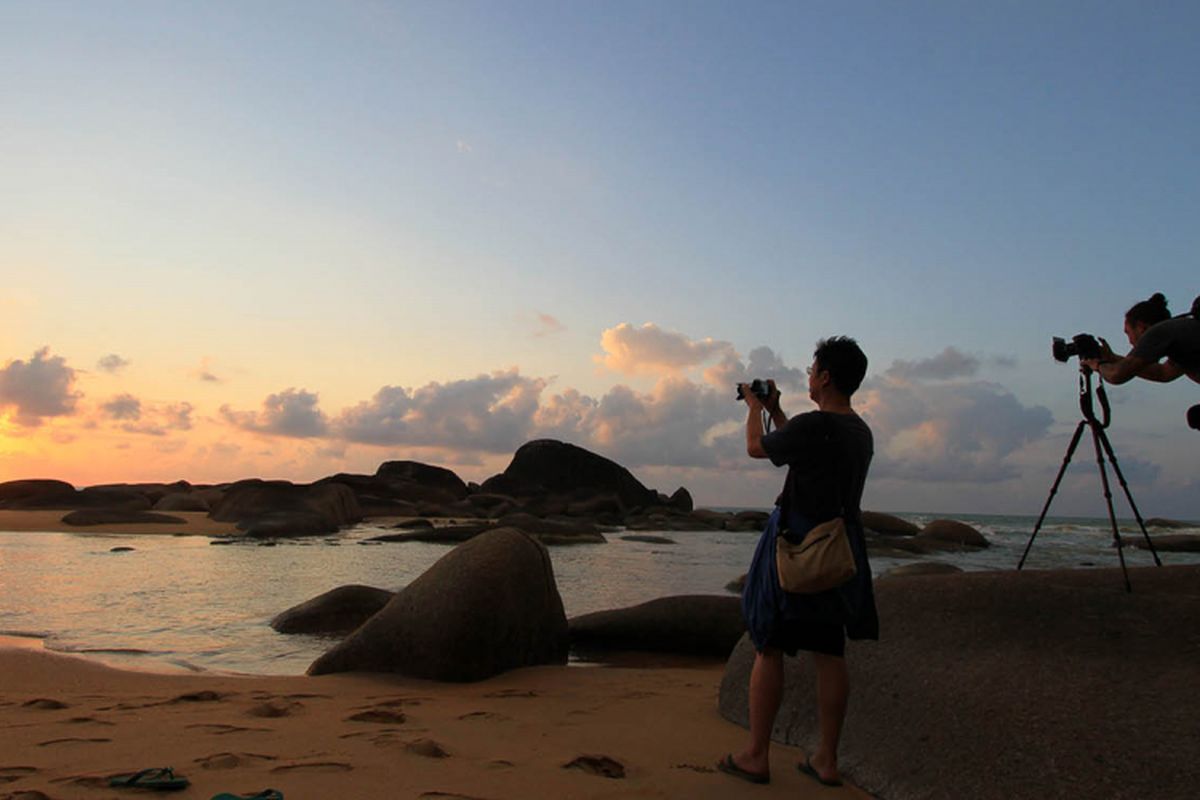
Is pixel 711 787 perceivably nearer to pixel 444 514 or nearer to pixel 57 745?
pixel 57 745

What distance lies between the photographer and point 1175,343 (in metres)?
3.81

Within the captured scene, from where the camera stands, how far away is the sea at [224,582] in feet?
22.0

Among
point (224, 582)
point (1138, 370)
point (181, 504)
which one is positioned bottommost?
point (224, 582)

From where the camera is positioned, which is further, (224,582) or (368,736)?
(224,582)

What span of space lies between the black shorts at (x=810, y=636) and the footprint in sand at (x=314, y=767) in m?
1.72

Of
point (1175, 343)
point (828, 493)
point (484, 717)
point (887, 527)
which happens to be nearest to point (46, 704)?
point (484, 717)

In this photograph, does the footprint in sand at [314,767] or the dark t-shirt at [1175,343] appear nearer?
the footprint in sand at [314,767]

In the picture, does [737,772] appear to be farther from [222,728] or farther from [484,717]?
[222,728]

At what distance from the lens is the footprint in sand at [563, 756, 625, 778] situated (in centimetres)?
328

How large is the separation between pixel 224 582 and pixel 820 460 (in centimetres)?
962

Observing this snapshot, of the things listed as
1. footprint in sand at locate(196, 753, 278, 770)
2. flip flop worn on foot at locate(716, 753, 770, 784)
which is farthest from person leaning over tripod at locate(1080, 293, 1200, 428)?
footprint in sand at locate(196, 753, 278, 770)

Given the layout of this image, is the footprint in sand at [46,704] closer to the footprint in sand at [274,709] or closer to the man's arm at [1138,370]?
the footprint in sand at [274,709]

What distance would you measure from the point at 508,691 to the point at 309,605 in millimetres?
3424

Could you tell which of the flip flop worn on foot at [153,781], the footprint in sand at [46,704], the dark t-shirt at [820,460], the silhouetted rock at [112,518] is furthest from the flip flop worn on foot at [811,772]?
the silhouetted rock at [112,518]
